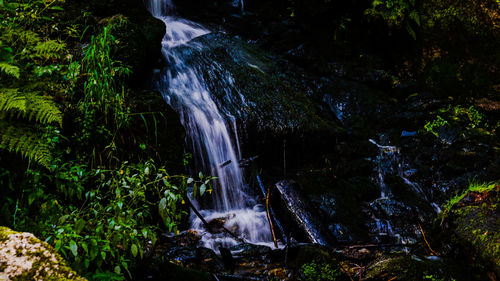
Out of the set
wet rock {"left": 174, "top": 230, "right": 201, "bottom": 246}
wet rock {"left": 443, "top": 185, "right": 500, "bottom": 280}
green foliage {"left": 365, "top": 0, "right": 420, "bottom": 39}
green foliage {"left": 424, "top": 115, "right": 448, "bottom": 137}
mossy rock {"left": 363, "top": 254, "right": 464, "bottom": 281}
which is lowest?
mossy rock {"left": 363, "top": 254, "right": 464, "bottom": 281}

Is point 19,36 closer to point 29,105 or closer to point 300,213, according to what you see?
point 29,105

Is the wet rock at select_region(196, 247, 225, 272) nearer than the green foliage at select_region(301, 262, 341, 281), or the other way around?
the green foliage at select_region(301, 262, 341, 281)

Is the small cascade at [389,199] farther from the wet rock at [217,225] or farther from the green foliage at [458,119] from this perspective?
the wet rock at [217,225]

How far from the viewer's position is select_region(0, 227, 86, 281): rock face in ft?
4.04

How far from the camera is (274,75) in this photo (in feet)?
25.5

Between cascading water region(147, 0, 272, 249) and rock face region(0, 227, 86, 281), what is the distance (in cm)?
323

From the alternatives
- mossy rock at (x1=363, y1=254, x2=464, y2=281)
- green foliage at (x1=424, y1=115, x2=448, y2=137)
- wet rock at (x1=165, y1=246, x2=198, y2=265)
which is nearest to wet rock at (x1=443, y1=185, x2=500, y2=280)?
mossy rock at (x1=363, y1=254, x2=464, y2=281)

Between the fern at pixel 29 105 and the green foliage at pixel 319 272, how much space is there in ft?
8.20

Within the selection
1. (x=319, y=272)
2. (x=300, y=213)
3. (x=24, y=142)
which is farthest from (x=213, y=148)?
(x=24, y=142)

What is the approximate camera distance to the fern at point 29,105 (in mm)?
2104

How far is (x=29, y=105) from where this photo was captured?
7.32 feet

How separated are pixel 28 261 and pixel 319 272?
8.15 ft

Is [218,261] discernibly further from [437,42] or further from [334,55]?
[437,42]

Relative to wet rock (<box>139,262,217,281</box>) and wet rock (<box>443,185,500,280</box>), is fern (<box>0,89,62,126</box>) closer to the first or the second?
wet rock (<box>139,262,217,281</box>)
